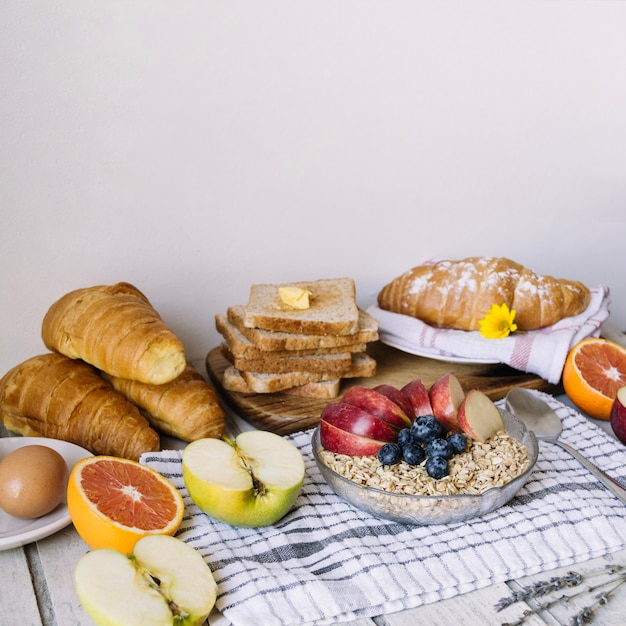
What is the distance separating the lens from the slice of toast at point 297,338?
5.12ft

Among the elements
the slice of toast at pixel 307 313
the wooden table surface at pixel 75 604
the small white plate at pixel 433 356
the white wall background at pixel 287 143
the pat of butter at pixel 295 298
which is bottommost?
the wooden table surface at pixel 75 604

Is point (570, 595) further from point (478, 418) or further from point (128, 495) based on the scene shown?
point (128, 495)

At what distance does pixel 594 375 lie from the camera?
1.61 m

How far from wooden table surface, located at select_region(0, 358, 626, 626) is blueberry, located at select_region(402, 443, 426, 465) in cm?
21

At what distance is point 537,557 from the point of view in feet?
3.65

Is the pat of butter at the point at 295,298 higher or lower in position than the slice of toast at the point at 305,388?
higher

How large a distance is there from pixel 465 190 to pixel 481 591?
1287 mm

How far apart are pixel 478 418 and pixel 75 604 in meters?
0.71

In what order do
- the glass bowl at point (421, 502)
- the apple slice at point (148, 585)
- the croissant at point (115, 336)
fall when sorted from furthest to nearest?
1. the croissant at point (115, 336)
2. the glass bowl at point (421, 502)
3. the apple slice at point (148, 585)

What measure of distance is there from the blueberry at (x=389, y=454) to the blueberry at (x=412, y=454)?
13 mm

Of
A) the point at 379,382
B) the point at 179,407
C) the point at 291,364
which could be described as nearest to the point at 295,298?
the point at 291,364

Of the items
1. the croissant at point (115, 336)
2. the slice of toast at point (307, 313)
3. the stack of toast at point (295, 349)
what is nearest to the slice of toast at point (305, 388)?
the stack of toast at point (295, 349)

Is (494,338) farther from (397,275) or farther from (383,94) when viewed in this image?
(383,94)

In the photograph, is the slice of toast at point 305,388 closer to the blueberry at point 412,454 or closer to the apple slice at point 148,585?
the blueberry at point 412,454
